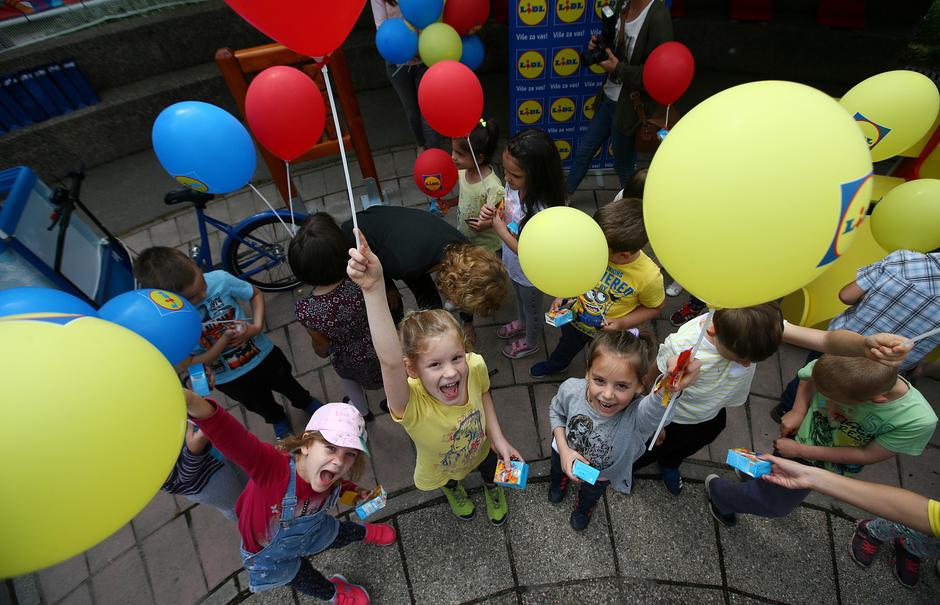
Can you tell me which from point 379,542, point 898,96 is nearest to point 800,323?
point 898,96

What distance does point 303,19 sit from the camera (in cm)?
146

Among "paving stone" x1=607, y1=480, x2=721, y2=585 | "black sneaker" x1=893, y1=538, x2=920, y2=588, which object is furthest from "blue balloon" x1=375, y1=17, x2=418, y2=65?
"black sneaker" x1=893, y1=538, x2=920, y2=588

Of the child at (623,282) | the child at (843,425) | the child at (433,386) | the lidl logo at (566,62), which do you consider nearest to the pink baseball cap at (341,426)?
the child at (433,386)

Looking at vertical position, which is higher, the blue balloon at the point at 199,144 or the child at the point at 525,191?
the blue balloon at the point at 199,144

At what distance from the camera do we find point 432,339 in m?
1.82

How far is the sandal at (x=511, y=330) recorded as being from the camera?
3438 mm

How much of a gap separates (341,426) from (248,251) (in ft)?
8.72

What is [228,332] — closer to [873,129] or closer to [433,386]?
[433,386]

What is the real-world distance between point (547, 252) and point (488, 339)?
5.23 feet

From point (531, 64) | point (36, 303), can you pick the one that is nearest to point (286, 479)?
point (36, 303)

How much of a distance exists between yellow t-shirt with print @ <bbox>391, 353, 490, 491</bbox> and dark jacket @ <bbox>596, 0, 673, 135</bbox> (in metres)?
2.55

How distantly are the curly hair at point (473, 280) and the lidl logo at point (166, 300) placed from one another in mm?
1237

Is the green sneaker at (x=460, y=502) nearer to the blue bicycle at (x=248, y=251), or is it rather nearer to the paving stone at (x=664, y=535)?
the paving stone at (x=664, y=535)

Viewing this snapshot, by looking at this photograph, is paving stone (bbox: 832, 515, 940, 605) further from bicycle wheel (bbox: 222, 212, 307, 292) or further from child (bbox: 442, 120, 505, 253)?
Result: bicycle wheel (bbox: 222, 212, 307, 292)
